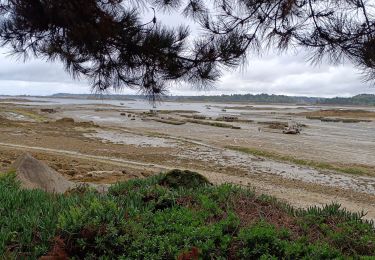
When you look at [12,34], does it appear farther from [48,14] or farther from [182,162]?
[182,162]

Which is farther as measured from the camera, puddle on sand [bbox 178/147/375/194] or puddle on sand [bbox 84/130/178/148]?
puddle on sand [bbox 84/130/178/148]

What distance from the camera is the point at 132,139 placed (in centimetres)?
2262

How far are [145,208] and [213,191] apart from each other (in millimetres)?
854

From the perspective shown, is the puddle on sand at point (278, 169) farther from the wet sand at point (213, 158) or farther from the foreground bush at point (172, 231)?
the foreground bush at point (172, 231)

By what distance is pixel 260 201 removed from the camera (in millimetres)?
4641

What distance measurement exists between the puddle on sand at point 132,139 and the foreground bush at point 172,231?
16.0 metres

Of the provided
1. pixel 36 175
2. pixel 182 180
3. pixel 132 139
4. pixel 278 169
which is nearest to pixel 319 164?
pixel 278 169

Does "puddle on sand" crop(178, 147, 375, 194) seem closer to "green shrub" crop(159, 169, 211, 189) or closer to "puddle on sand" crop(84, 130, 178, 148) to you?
"puddle on sand" crop(84, 130, 178, 148)

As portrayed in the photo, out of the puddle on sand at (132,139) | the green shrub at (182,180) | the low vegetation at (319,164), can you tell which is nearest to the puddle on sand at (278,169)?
the low vegetation at (319,164)

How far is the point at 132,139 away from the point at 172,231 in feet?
62.8

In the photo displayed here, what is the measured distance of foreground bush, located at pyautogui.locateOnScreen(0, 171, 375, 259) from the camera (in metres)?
3.39

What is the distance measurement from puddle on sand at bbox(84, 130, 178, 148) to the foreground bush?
16.0m

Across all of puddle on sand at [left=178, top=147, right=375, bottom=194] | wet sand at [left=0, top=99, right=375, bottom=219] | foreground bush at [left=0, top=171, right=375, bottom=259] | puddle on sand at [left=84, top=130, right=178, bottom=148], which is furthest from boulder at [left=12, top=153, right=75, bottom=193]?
puddle on sand at [left=84, top=130, right=178, bottom=148]

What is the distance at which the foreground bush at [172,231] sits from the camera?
3391 mm
